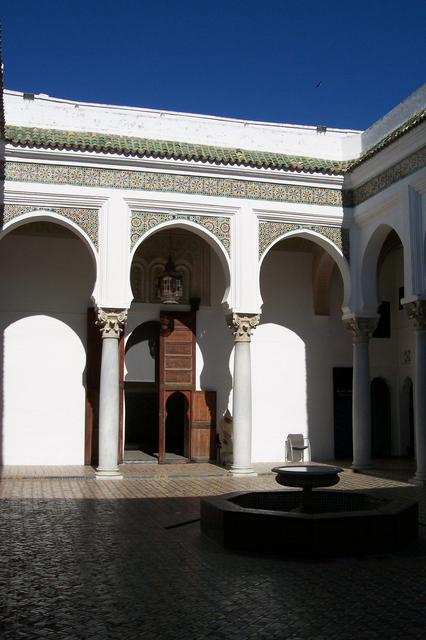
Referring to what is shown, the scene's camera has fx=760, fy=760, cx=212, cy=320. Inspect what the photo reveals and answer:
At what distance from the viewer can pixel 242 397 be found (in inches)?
498

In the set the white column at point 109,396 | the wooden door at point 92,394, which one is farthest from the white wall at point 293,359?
the white column at point 109,396

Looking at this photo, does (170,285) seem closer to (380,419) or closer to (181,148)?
(181,148)

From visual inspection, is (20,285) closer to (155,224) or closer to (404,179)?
(155,224)

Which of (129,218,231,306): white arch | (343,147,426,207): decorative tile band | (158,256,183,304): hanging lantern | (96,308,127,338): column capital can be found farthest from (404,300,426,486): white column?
(96,308,127,338): column capital

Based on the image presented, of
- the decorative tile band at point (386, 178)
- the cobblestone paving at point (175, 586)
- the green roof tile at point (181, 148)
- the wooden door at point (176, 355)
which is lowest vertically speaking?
the cobblestone paving at point (175, 586)

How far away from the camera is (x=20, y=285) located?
1412 cm

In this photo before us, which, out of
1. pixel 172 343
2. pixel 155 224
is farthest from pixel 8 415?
pixel 155 224

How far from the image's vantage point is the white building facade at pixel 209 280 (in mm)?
12195

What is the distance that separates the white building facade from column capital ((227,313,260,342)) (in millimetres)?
24

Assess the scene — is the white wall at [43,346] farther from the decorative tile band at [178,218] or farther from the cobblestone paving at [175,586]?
the cobblestone paving at [175,586]

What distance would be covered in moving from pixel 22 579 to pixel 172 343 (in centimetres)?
953

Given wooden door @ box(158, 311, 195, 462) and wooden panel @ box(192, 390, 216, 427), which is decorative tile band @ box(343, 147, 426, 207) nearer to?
wooden door @ box(158, 311, 195, 462)

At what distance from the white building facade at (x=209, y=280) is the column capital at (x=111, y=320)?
0.08ft

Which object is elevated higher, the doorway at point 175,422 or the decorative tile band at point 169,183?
the decorative tile band at point 169,183
